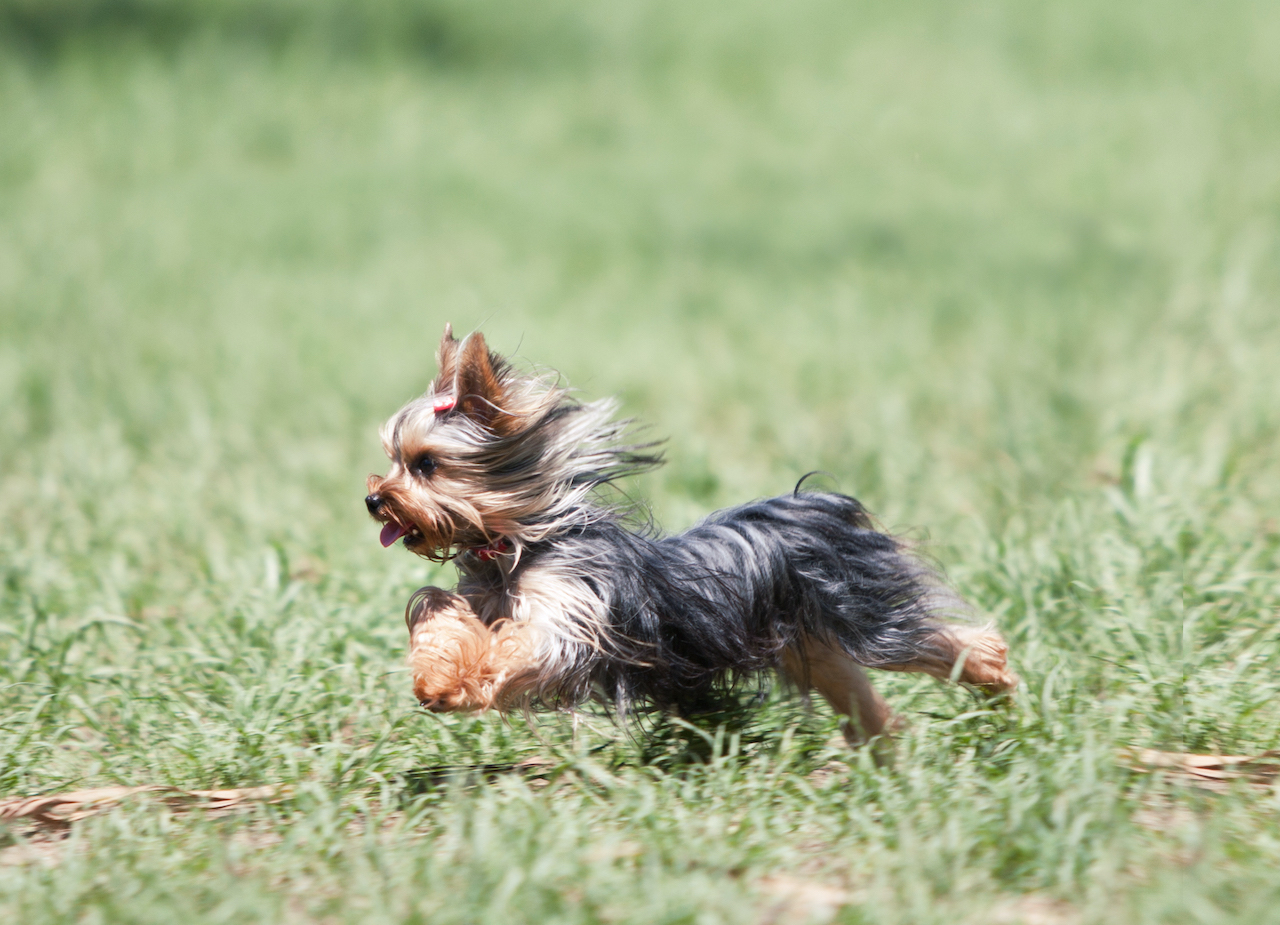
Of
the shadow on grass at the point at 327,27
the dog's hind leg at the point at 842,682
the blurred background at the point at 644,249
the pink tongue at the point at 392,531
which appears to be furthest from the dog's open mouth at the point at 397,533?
the shadow on grass at the point at 327,27

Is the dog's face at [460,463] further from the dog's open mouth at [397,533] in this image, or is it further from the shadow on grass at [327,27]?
the shadow on grass at [327,27]

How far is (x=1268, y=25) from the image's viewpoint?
1481 cm

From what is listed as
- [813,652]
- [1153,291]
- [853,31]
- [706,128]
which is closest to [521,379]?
[813,652]

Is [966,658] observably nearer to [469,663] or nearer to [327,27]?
[469,663]

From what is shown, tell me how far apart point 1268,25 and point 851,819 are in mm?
14747

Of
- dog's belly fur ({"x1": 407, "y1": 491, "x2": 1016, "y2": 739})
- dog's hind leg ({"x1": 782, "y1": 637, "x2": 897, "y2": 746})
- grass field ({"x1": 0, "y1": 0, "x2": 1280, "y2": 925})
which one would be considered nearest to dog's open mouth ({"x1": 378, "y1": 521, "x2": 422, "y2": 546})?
dog's belly fur ({"x1": 407, "y1": 491, "x2": 1016, "y2": 739})

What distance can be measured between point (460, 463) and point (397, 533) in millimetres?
249

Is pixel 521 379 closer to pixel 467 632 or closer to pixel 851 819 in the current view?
pixel 467 632

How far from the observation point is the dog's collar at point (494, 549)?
11.1 ft

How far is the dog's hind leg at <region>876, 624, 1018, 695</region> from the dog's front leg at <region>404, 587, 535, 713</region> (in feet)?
3.40

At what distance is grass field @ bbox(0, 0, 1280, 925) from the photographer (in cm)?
290

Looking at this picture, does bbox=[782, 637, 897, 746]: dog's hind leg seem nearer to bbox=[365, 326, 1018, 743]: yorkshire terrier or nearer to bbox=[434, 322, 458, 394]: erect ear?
bbox=[365, 326, 1018, 743]: yorkshire terrier

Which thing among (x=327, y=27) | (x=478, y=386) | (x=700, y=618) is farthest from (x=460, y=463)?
(x=327, y=27)

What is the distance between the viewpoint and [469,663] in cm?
310
